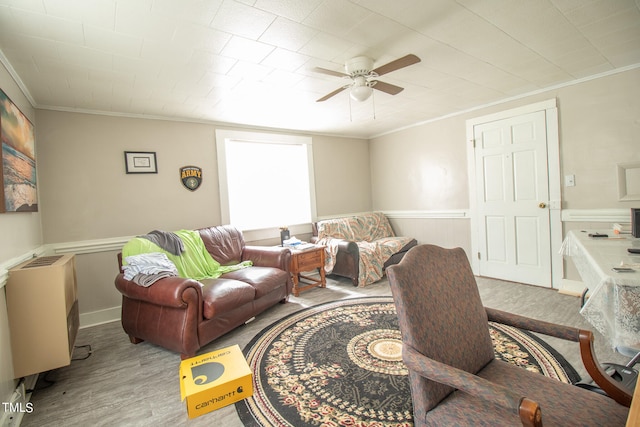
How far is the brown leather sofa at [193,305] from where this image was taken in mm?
2250

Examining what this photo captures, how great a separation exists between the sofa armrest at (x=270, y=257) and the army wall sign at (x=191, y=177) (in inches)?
43.8

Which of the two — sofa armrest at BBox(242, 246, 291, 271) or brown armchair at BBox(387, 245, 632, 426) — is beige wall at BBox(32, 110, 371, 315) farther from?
brown armchair at BBox(387, 245, 632, 426)

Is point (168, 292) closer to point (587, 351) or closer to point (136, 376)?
point (136, 376)

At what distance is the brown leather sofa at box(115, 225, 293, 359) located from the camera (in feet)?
7.38

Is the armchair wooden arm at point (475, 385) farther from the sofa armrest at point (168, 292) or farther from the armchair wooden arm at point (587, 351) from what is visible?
the sofa armrest at point (168, 292)

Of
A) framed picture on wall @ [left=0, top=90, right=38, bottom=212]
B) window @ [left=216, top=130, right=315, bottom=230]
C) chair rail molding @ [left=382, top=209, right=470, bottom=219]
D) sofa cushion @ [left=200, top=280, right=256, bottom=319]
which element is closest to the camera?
framed picture on wall @ [left=0, top=90, right=38, bottom=212]

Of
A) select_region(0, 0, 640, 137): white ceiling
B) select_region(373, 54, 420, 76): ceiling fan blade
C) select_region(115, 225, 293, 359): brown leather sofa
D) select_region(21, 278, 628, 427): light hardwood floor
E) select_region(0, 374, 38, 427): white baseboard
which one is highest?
select_region(0, 0, 640, 137): white ceiling

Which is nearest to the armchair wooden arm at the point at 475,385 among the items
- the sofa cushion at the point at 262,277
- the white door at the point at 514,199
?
the sofa cushion at the point at 262,277

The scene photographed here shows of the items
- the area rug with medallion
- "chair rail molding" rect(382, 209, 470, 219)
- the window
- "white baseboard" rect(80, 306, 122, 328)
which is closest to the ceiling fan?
the area rug with medallion

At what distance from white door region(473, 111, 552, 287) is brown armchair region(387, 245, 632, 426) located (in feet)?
9.37

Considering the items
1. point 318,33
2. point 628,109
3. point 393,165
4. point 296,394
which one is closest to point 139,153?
point 318,33

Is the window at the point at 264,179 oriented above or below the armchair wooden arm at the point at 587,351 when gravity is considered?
above

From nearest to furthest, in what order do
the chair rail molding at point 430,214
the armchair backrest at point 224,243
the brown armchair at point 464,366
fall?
the brown armchair at point 464,366 < the armchair backrest at point 224,243 < the chair rail molding at point 430,214

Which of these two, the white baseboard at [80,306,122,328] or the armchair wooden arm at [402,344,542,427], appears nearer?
the armchair wooden arm at [402,344,542,427]
